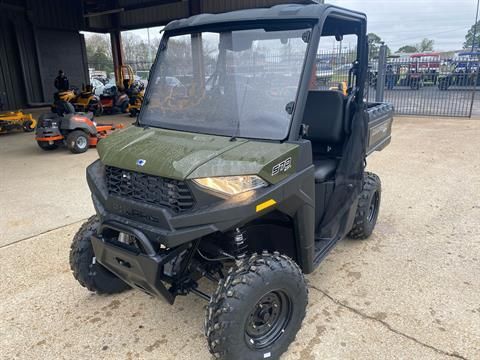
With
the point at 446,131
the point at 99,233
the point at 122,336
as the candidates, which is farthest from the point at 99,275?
the point at 446,131

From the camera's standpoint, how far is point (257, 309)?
2.30 meters

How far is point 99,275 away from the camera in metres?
2.95

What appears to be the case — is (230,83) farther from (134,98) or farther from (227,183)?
(134,98)

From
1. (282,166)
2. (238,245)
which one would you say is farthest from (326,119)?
Answer: (238,245)

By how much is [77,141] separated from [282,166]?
6.90 m

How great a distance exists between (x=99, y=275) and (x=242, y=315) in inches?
53.5

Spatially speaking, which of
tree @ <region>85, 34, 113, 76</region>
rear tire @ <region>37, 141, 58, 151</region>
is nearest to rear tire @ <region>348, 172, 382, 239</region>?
rear tire @ <region>37, 141, 58, 151</region>

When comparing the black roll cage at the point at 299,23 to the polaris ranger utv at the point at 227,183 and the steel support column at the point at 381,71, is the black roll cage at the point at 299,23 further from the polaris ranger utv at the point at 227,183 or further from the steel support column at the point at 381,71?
the steel support column at the point at 381,71

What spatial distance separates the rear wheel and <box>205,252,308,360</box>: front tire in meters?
6.80

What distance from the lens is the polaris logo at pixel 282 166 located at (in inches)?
84.5

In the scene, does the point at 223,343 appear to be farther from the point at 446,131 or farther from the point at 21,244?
the point at 446,131

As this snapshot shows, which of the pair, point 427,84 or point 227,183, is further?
point 427,84

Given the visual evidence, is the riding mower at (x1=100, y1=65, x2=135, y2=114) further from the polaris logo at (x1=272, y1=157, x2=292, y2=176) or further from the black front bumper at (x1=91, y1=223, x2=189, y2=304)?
the polaris logo at (x1=272, y1=157, x2=292, y2=176)

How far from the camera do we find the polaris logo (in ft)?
7.04
